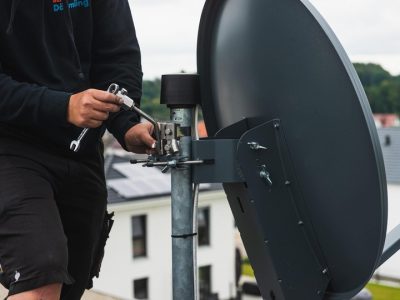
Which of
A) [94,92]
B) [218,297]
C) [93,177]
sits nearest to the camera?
[94,92]

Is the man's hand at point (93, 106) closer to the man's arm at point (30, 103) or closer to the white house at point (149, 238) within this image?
the man's arm at point (30, 103)

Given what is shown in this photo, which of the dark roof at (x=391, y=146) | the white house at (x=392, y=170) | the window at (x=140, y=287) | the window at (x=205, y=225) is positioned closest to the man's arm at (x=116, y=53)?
the window at (x=140, y=287)

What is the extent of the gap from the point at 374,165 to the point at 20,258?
840 millimetres

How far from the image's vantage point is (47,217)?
76.2 inches

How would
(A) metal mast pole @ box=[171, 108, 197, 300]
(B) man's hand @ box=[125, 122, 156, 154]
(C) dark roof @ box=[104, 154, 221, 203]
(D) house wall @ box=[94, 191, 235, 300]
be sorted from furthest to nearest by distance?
(C) dark roof @ box=[104, 154, 221, 203]
(D) house wall @ box=[94, 191, 235, 300]
(B) man's hand @ box=[125, 122, 156, 154]
(A) metal mast pole @ box=[171, 108, 197, 300]

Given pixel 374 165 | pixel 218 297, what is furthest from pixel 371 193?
pixel 218 297

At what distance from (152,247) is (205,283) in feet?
14.4

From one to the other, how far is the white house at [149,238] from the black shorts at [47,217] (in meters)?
21.8

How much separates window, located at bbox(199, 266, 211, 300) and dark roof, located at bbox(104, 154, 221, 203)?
3024mm

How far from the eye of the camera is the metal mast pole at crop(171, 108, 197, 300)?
205cm

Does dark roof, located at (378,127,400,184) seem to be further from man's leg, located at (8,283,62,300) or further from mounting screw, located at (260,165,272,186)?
man's leg, located at (8,283,62,300)

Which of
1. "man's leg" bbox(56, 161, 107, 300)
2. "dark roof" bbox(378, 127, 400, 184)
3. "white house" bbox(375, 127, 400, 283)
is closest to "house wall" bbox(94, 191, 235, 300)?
"white house" bbox(375, 127, 400, 283)

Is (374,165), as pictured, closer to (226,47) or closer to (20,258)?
(226,47)

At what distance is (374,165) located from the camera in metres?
1.83
